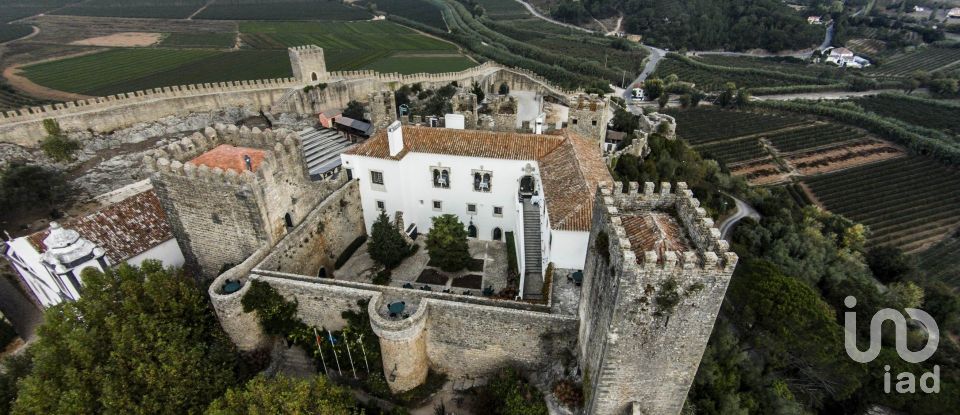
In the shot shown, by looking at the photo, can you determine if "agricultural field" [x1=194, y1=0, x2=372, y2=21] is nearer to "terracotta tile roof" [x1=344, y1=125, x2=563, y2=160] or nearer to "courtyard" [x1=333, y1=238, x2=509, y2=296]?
"terracotta tile roof" [x1=344, y1=125, x2=563, y2=160]

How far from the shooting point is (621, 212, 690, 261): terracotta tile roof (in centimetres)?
1238

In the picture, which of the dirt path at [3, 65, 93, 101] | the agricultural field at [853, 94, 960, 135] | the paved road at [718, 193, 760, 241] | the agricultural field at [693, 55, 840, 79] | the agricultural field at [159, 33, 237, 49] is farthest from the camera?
the agricultural field at [693, 55, 840, 79]

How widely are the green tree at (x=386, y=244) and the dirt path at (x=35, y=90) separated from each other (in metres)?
46.2

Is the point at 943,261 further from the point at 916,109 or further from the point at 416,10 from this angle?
the point at 416,10

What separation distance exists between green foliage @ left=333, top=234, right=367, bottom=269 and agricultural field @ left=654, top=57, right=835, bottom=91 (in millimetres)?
73634

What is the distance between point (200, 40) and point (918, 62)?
144839 mm

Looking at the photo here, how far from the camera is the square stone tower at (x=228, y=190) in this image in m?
19.3

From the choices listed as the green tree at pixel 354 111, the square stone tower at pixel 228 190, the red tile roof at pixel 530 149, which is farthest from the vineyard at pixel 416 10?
the square stone tower at pixel 228 190

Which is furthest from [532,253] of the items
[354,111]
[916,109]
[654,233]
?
[916,109]

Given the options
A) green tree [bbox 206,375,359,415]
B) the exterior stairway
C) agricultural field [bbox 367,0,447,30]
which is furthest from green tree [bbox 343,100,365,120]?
agricultural field [bbox 367,0,447,30]

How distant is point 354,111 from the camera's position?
4684 centimetres

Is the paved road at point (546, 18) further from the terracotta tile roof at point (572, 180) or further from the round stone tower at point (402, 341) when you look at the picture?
the round stone tower at point (402, 341)

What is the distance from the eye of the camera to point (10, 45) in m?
73.0

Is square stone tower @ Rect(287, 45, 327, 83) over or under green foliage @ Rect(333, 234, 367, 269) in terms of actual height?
over
